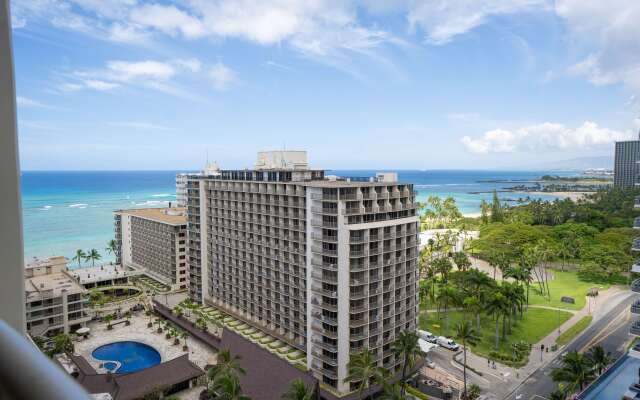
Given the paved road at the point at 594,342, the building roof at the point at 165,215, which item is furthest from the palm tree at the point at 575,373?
the building roof at the point at 165,215

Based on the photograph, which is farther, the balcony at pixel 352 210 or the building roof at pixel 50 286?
the building roof at pixel 50 286

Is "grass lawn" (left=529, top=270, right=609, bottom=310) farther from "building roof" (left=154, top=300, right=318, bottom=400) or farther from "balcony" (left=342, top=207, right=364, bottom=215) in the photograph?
"building roof" (left=154, top=300, right=318, bottom=400)

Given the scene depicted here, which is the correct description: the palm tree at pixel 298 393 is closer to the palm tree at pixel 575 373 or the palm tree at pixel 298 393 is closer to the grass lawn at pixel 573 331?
the palm tree at pixel 575 373

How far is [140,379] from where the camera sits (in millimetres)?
30719

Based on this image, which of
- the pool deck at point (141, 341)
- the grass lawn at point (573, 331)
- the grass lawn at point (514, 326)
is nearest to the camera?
the pool deck at point (141, 341)

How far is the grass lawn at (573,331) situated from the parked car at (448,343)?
30.5 feet

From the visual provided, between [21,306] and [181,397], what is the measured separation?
Result: 32.9 metres

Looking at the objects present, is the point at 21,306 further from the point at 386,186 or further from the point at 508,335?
the point at 508,335

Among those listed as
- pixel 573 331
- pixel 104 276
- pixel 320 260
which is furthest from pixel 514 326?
pixel 104 276

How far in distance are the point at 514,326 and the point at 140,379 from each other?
34511 mm

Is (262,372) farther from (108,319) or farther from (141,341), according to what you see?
(108,319)

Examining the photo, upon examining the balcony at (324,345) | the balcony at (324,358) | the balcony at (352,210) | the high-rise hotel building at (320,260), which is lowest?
the balcony at (324,358)

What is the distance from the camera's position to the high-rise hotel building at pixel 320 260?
30406mm

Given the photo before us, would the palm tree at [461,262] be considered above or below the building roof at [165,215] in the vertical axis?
below
